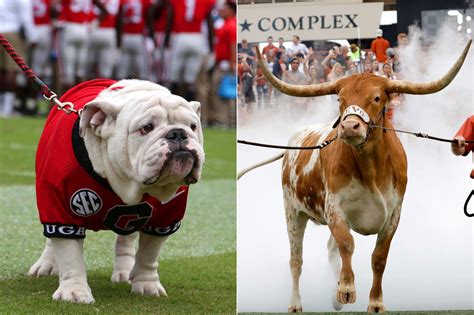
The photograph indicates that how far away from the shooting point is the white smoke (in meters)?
6.02

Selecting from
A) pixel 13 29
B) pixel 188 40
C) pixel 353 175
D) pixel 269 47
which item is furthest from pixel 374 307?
pixel 13 29

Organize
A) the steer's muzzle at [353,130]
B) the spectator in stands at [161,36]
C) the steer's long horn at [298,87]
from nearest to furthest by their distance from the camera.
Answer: the steer's muzzle at [353,130]
the steer's long horn at [298,87]
the spectator in stands at [161,36]

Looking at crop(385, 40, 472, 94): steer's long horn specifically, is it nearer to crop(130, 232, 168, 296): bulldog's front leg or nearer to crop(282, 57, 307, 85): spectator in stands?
crop(282, 57, 307, 85): spectator in stands

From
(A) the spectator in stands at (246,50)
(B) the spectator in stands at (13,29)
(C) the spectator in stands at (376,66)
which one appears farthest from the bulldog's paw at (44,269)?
(B) the spectator in stands at (13,29)

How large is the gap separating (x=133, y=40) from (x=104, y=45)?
56 centimetres

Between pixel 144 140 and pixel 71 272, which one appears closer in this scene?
pixel 144 140

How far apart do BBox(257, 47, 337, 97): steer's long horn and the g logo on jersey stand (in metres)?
1.19

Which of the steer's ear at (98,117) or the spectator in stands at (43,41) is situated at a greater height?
the spectator in stands at (43,41)

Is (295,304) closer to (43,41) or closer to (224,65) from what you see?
(224,65)

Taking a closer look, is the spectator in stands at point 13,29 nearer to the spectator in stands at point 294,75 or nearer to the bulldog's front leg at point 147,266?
the bulldog's front leg at point 147,266

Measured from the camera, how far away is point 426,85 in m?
5.72

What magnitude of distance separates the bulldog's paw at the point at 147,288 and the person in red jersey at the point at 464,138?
1942 millimetres

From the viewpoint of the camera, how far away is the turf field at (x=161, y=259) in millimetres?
6609

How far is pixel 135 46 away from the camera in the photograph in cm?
2325
